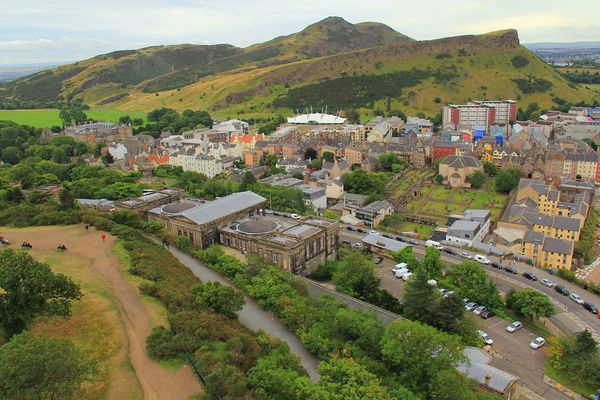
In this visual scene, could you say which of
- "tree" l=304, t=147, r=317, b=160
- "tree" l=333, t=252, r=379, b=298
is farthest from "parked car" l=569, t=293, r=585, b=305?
"tree" l=304, t=147, r=317, b=160

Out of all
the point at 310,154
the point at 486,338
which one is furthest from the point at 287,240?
the point at 310,154

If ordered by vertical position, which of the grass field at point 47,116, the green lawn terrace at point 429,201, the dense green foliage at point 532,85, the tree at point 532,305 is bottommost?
the green lawn terrace at point 429,201

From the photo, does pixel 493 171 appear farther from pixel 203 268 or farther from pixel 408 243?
pixel 203 268

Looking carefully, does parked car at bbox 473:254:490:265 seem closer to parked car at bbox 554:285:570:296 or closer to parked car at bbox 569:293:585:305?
parked car at bbox 554:285:570:296

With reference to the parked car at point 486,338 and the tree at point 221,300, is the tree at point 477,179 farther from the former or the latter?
the tree at point 221,300

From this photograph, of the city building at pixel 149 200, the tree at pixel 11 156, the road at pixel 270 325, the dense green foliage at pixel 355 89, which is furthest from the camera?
the dense green foliage at pixel 355 89

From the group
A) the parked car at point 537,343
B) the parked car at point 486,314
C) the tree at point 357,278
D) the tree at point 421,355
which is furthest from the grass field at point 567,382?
the tree at point 357,278

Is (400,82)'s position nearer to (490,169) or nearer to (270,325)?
(490,169)
